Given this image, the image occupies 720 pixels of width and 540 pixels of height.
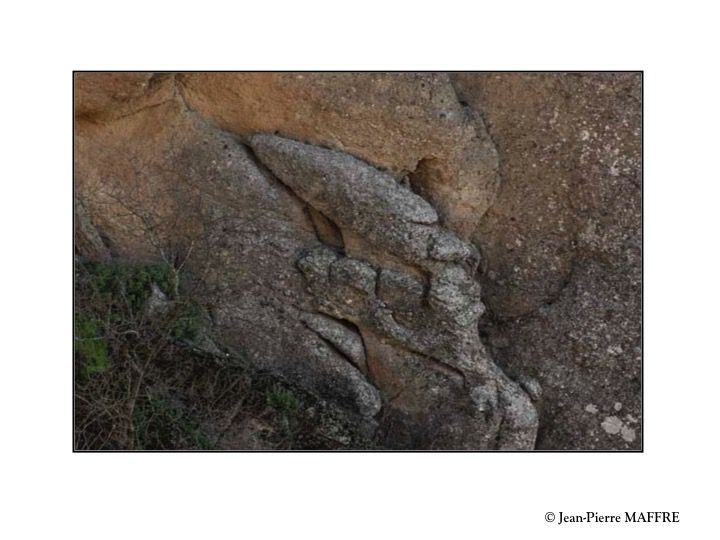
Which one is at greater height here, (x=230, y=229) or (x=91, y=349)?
(x=230, y=229)

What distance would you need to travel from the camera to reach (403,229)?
6.40 metres

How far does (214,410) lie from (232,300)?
30.6 inches

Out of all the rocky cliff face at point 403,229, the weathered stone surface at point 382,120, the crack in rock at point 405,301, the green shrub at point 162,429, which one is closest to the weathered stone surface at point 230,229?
the rocky cliff face at point 403,229

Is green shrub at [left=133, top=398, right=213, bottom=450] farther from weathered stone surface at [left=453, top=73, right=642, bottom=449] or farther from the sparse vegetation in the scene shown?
weathered stone surface at [left=453, top=73, right=642, bottom=449]

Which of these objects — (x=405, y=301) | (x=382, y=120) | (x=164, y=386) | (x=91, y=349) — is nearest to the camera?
(x=91, y=349)

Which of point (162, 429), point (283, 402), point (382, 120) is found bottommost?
point (162, 429)

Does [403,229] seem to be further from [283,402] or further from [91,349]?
[91,349]

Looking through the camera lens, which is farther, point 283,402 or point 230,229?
point 230,229

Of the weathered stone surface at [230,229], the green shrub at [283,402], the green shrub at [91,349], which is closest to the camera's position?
the green shrub at [91,349]

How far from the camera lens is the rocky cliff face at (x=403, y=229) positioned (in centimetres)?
642

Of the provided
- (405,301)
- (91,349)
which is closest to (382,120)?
(405,301)

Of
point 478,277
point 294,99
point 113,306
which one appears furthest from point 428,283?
point 113,306

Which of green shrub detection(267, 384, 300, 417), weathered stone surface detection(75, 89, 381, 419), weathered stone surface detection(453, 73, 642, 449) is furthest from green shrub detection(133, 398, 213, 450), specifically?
weathered stone surface detection(453, 73, 642, 449)

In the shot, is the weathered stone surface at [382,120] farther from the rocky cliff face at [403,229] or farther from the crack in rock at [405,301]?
the crack in rock at [405,301]
